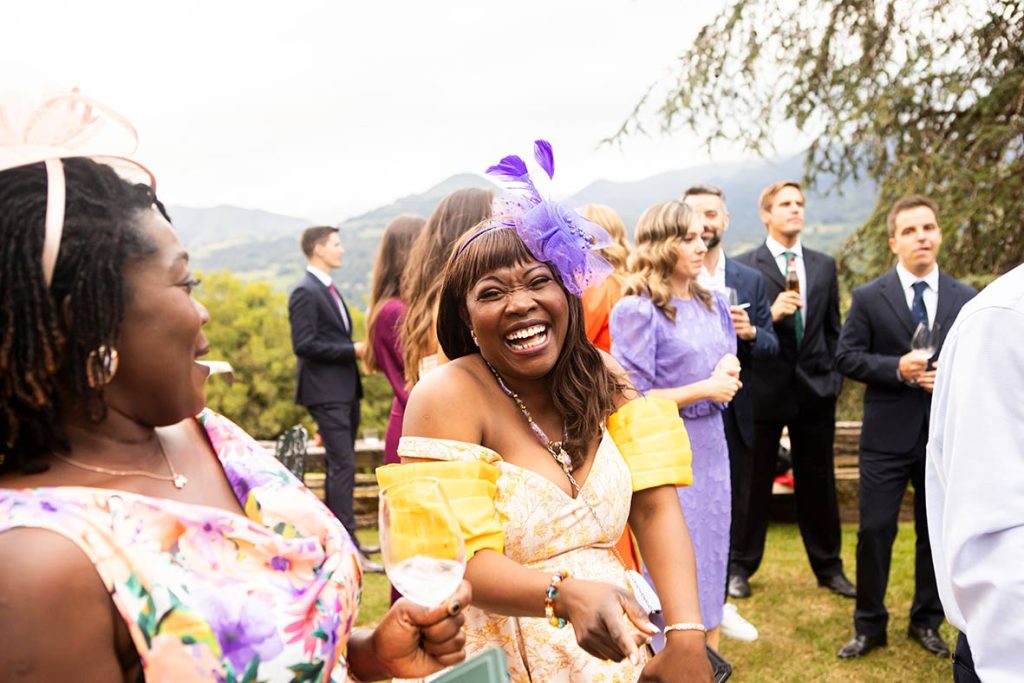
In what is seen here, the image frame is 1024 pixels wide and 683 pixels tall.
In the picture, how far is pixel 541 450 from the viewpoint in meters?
2.46

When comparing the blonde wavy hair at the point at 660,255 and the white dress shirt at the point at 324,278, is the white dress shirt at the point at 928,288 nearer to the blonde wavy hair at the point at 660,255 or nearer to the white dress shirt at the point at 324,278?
the blonde wavy hair at the point at 660,255

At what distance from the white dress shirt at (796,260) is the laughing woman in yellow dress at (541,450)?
4.15 m

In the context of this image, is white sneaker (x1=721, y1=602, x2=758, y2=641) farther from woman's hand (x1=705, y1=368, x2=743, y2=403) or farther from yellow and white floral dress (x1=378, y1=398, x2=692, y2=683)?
yellow and white floral dress (x1=378, y1=398, x2=692, y2=683)

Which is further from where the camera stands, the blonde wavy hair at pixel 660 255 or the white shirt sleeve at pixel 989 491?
the blonde wavy hair at pixel 660 255

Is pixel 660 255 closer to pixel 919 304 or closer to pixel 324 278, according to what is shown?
pixel 919 304

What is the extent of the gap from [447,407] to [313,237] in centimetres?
552

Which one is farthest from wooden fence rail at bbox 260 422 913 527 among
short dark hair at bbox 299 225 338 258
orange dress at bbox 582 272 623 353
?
orange dress at bbox 582 272 623 353

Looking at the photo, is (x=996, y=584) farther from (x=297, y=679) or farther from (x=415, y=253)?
(x=415, y=253)

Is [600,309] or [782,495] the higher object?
[600,309]

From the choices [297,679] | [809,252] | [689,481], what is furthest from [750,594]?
[297,679]

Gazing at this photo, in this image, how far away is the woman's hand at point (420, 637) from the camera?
1671 mm

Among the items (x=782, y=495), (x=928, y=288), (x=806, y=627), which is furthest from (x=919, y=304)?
(x=782, y=495)

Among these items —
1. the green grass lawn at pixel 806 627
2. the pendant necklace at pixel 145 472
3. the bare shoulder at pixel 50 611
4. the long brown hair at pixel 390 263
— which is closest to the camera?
the bare shoulder at pixel 50 611

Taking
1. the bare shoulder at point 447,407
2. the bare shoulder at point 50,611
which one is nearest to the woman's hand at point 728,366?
the bare shoulder at point 447,407
